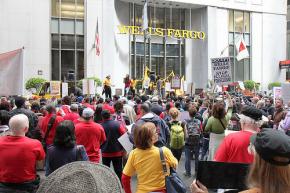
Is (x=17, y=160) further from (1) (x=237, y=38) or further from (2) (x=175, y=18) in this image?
(1) (x=237, y=38)

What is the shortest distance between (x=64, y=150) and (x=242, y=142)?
7.56 feet

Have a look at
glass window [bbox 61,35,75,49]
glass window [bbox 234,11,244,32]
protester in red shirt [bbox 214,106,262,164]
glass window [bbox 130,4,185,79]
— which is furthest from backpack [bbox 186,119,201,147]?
glass window [bbox 234,11,244,32]

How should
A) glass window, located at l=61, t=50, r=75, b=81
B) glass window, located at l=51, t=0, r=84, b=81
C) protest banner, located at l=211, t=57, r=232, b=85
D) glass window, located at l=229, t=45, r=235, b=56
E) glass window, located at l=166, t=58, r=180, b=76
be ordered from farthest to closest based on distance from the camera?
glass window, located at l=229, t=45, r=235, b=56 < glass window, located at l=166, t=58, r=180, b=76 < glass window, located at l=61, t=50, r=75, b=81 < glass window, located at l=51, t=0, r=84, b=81 < protest banner, located at l=211, t=57, r=232, b=85

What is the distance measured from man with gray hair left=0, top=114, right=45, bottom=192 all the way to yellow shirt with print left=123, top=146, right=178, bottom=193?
111 centimetres

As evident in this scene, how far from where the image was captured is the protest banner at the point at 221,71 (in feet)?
41.4

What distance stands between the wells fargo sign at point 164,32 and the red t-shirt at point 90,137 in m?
33.3

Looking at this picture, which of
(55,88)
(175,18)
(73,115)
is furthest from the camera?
(175,18)

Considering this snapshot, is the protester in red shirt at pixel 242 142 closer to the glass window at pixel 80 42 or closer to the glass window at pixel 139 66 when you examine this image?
the glass window at pixel 80 42

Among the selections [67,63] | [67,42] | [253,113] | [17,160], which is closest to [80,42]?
[67,42]

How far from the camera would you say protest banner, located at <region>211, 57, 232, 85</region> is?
497 inches

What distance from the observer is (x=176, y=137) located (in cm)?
986

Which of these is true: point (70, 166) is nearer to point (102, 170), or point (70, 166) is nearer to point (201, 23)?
point (102, 170)

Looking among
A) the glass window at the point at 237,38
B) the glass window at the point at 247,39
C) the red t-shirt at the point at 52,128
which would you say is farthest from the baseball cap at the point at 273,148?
the glass window at the point at 247,39

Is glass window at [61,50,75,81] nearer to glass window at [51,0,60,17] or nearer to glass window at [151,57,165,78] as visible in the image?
glass window at [51,0,60,17]
